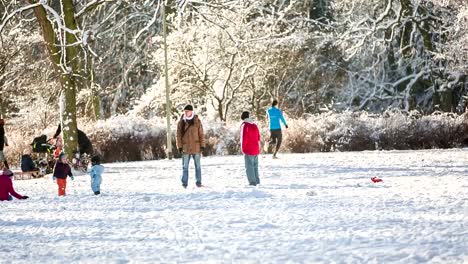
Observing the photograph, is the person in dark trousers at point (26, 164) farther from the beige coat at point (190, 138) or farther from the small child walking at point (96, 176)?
the beige coat at point (190, 138)

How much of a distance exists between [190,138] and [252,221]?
5.26m

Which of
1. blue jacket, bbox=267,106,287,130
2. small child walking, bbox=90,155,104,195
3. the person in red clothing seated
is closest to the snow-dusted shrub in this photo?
blue jacket, bbox=267,106,287,130

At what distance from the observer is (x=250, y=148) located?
1380cm

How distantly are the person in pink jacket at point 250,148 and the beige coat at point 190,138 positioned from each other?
865mm

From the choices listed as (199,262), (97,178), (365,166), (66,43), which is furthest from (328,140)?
(199,262)

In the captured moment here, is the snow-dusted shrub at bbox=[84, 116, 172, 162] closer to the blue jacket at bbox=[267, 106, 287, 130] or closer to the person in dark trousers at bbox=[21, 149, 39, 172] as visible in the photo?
the person in dark trousers at bbox=[21, 149, 39, 172]

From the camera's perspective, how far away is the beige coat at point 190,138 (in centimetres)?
1397

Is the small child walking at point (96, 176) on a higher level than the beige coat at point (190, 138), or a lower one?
lower

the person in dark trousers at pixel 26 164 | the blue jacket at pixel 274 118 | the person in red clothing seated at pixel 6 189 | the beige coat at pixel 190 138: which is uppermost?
the blue jacket at pixel 274 118

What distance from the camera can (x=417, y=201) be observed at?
10.2 metres

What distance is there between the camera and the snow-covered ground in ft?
22.6

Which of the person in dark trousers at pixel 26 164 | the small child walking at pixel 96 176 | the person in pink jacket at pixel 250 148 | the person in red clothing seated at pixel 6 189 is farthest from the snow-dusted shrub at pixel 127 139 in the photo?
the person in pink jacket at pixel 250 148

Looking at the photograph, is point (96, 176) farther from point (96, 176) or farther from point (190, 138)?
point (190, 138)

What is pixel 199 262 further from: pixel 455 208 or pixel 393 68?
pixel 393 68
